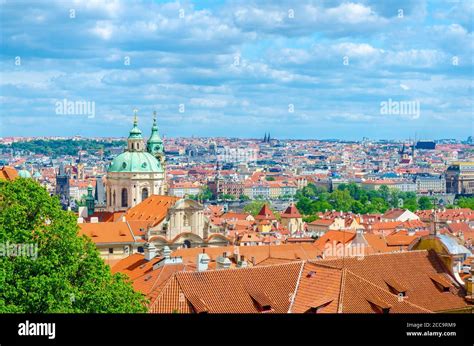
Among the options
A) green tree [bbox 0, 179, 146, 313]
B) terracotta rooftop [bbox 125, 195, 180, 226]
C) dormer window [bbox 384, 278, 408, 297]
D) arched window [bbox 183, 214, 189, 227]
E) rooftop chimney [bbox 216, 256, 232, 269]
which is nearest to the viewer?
green tree [bbox 0, 179, 146, 313]

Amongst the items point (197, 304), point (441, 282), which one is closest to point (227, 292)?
point (197, 304)

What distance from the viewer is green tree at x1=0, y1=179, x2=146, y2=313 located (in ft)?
51.0

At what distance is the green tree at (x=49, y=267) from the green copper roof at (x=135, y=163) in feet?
154

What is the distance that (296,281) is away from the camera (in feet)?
63.6

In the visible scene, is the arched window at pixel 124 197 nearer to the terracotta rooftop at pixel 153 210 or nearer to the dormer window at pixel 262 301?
the terracotta rooftop at pixel 153 210

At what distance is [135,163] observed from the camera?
66000mm

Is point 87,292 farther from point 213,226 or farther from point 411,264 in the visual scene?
point 213,226

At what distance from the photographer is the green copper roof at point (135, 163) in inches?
2591

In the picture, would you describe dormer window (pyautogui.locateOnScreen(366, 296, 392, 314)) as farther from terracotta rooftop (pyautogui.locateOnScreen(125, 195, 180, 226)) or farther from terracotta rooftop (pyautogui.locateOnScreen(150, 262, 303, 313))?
terracotta rooftop (pyautogui.locateOnScreen(125, 195, 180, 226))
